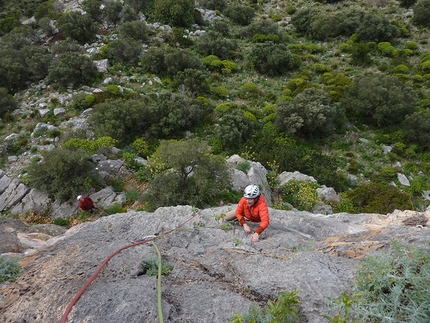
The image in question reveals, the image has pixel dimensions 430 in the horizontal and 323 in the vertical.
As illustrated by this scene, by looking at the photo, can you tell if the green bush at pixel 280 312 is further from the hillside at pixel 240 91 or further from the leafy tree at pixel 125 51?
the leafy tree at pixel 125 51

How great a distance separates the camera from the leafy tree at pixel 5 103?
68.1 ft

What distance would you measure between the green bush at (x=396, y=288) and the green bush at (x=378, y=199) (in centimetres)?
1083

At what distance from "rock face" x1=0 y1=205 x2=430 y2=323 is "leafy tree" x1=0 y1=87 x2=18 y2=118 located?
1974 centimetres

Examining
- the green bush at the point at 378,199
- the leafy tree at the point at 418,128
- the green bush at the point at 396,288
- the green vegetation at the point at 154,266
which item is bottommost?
the green bush at the point at 378,199

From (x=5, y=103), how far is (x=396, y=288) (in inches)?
1021

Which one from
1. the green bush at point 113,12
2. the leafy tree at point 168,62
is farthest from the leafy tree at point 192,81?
the green bush at point 113,12

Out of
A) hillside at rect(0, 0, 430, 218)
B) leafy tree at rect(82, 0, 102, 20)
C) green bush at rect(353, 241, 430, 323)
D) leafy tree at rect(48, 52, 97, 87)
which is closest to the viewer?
green bush at rect(353, 241, 430, 323)

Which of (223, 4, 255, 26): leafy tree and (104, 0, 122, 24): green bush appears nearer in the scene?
(104, 0, 122, 24): green bush

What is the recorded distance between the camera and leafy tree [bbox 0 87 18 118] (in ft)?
68.1

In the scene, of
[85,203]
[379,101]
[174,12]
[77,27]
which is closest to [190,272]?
[85,203]

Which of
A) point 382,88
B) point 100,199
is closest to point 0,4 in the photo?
point 100,199

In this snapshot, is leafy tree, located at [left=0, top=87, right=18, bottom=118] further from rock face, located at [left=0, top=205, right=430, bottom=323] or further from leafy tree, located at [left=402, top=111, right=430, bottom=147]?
leafy tree, located at [left=402, top=111, right=430, bottom=147]

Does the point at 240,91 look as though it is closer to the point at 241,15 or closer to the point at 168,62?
the point at 168,62

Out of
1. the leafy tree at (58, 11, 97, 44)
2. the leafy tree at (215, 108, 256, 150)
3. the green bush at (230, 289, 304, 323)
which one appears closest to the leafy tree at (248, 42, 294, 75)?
the leafy tree at (215, 108, 256, 150)
